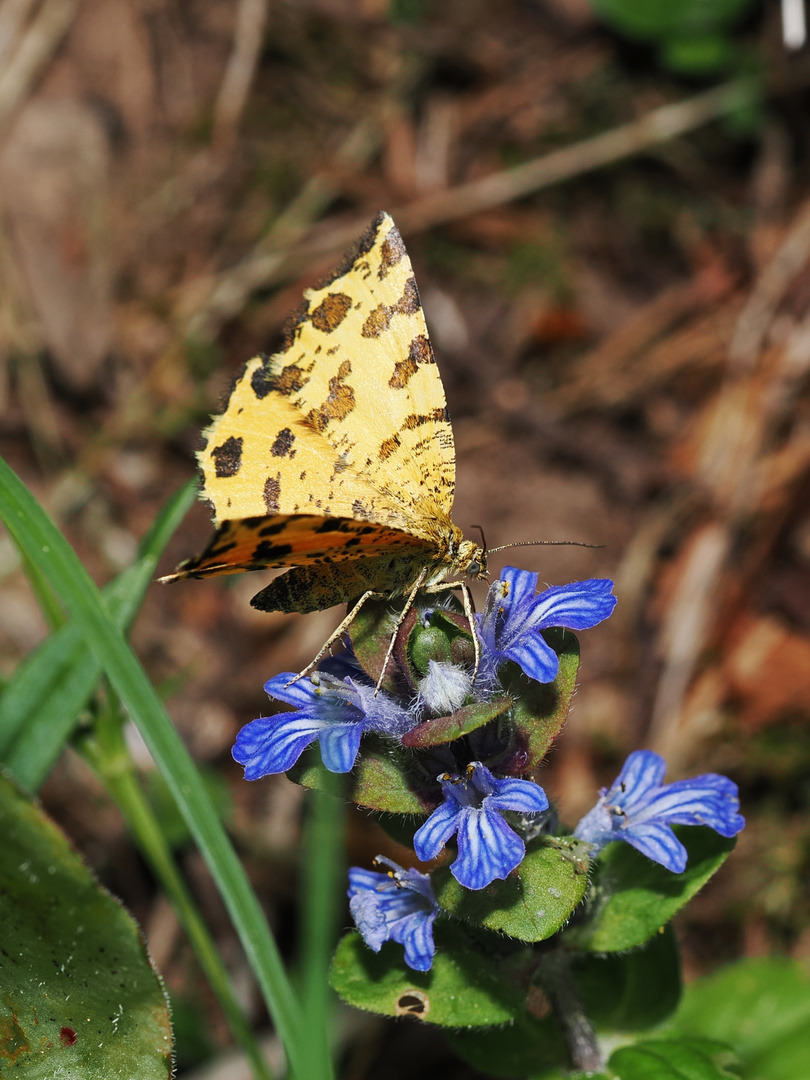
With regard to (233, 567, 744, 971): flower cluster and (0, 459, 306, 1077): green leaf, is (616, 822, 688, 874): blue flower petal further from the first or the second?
(0, 459, 306, 1077): green leaf

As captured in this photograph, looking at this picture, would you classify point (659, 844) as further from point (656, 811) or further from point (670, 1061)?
point (670, 1061)

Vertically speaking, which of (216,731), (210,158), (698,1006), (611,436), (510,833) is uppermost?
(210,158)

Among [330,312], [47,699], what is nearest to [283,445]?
[330,312]

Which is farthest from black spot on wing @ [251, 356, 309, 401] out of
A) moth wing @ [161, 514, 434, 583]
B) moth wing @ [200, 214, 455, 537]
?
moth wing @ [161, 514, 434, 583]

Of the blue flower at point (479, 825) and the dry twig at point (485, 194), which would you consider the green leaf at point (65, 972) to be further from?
the dry twig at point (485, 194)

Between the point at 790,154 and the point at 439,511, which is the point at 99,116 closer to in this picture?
the point at 790,154

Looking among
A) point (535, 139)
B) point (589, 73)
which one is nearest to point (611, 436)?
point (535, 139)

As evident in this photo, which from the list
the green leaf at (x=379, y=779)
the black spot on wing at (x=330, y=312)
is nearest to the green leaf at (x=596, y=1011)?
the green leaf at (x=379, y=779)

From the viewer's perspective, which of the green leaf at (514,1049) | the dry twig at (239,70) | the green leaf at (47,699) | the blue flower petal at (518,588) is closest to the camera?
the blue flower petal at (518,588)
